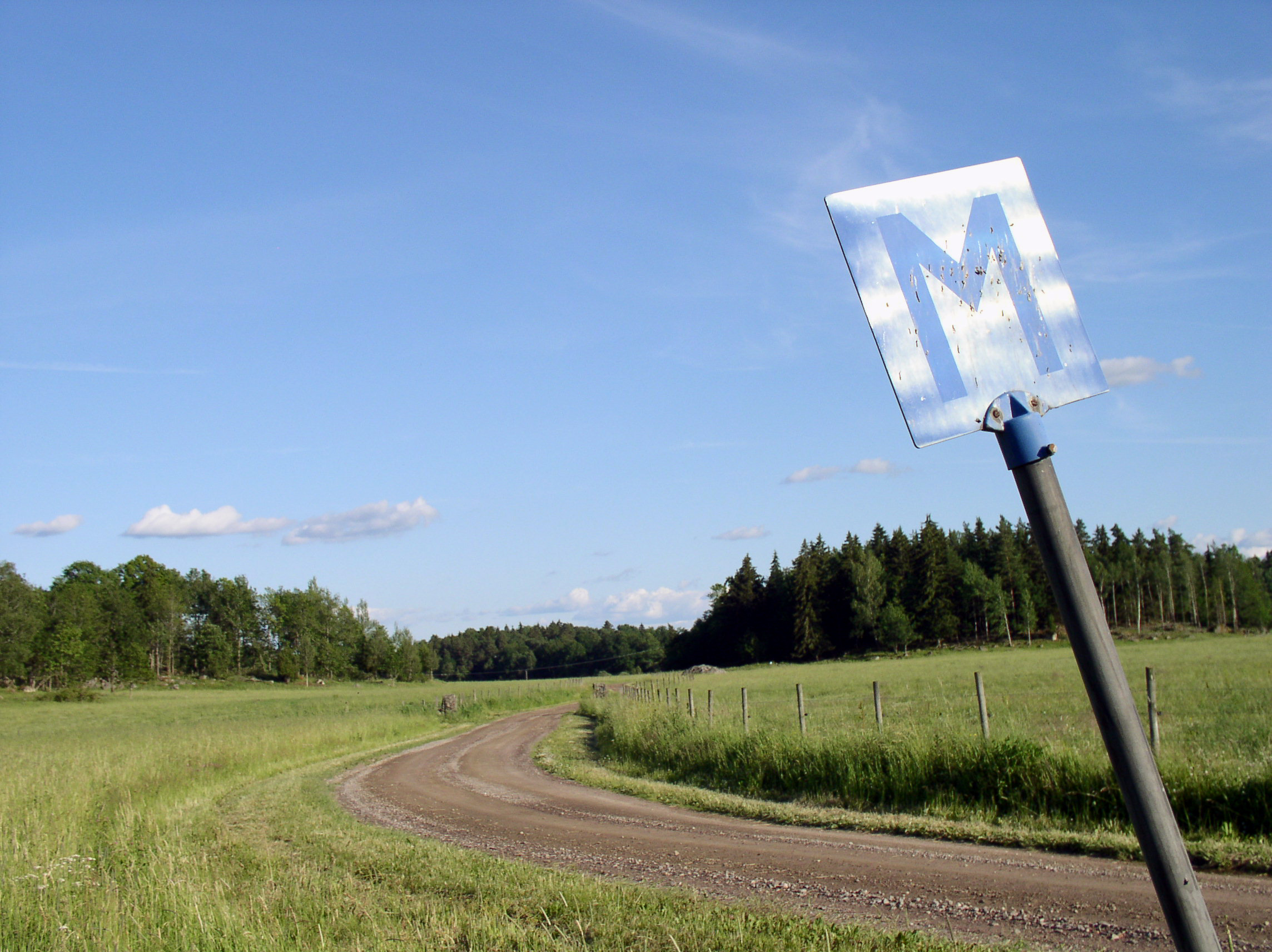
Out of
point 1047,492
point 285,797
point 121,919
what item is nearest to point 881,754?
point 121,919

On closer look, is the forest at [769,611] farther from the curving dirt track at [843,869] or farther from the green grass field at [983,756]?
the curving dirt track at [843,869]

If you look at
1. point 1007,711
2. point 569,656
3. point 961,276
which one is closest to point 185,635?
point 569,656

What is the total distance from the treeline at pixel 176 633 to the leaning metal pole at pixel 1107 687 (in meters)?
98.8

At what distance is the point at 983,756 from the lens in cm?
1187

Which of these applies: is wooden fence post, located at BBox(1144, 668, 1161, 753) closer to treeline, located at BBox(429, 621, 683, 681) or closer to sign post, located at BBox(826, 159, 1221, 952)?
sign post, located at BBox(826, 159, 1221, 952)

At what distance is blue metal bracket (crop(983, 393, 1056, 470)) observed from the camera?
1706mm

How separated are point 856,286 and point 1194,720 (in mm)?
19862

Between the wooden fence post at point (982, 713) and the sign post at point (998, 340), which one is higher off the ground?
the sign post at point (998, 340)

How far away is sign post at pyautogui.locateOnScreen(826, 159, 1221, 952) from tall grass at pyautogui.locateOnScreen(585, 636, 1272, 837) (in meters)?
9.82

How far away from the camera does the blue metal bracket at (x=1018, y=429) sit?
67.2 inches

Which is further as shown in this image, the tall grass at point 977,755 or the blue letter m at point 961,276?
the tall grass at point 977,755

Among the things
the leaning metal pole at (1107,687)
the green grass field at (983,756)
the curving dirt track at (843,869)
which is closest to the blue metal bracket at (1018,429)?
the leaning metal pole at (1107,687)

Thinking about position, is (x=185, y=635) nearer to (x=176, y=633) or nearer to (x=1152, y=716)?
(x=176, y=633)

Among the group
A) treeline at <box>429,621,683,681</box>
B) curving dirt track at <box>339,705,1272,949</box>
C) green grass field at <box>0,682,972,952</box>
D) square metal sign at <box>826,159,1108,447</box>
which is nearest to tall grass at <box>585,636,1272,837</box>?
curving dirt track at <box>339,705,1272,949</box>
